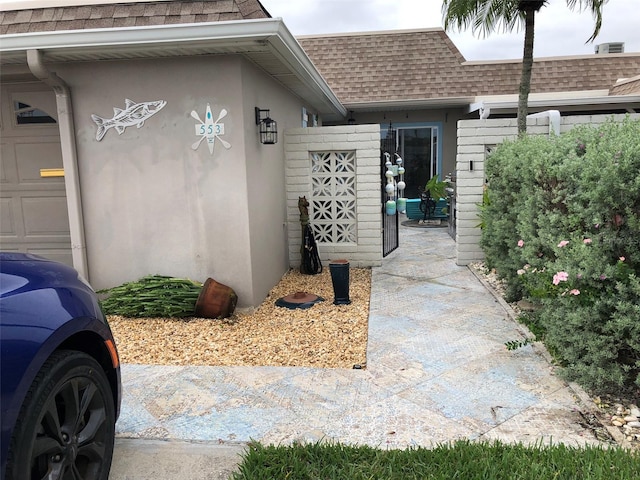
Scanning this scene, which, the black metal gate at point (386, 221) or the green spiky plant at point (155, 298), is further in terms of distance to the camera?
the black metal gate at point (386, 221)

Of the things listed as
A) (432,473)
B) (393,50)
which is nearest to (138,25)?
(432,473)

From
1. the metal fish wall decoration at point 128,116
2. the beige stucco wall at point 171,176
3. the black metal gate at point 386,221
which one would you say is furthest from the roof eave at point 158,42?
the black metal gate at point 386,221

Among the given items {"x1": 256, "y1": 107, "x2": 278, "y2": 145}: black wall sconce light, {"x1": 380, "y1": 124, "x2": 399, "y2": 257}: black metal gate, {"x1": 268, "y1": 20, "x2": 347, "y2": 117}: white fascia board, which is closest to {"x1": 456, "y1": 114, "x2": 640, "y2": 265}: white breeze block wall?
{"x1": 380, "y1": 124, "x2": 399, "y2": 257}: black metal gate

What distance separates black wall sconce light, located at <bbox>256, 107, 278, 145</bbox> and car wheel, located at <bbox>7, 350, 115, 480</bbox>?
149 inches

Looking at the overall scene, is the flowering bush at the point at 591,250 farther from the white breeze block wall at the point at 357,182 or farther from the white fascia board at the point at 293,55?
the white breeze block wall at the point at 357,182

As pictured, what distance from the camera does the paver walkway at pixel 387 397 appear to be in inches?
115

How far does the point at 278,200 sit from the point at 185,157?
1.97m

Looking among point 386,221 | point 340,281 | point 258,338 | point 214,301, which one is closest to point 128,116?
point 214,301

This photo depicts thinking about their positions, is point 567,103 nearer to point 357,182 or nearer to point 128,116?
point 357,182

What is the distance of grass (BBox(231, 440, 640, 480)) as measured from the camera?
240cm

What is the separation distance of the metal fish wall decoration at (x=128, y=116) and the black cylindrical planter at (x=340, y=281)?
101 inches

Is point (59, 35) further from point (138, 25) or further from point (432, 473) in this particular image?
point (432, 473)

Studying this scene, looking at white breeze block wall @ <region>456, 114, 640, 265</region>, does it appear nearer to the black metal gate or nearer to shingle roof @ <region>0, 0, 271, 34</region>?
the black metal gate

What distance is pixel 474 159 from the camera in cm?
743
